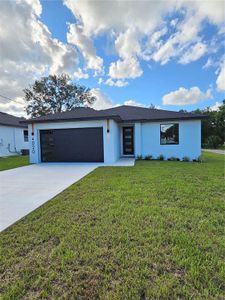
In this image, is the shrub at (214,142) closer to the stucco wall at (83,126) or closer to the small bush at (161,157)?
the small bush at (161,157)

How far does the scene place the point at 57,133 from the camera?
1171 centimetres

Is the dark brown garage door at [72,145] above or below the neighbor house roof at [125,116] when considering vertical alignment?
below

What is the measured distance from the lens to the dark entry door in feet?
45.1

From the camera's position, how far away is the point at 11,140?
62.0 feet

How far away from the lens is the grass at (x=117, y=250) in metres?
1.80

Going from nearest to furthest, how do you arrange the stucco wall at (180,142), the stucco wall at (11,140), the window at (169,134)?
the stucco wall at (180,142) < the window at (169,134) < the stucco wall at (11,140)

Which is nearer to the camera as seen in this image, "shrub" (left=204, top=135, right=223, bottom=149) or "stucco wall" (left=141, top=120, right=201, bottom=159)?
"stucco wall" (left=141, top=120, right=201, bottom=159)

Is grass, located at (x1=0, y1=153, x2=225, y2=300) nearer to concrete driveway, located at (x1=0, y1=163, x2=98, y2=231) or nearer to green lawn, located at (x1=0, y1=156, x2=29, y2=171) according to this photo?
concrete driveway, located at (x1=0, y1=163, x2=98, y2=231)

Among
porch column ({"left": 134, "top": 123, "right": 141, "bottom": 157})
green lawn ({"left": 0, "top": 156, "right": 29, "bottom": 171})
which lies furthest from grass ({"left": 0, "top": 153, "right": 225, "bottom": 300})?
porch column ({"left": 134, "top": 123, "right": 141, "bottom": 157})

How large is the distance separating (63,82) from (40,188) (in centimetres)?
3001

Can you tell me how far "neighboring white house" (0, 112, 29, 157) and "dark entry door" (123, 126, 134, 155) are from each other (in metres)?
10.5

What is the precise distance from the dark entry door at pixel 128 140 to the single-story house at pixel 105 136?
0.58m

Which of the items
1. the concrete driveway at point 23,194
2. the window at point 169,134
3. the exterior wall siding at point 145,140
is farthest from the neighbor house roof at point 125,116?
the concrete driveway at point 23,194

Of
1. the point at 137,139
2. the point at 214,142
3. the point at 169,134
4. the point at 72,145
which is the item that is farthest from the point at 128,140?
the point at 214,142
